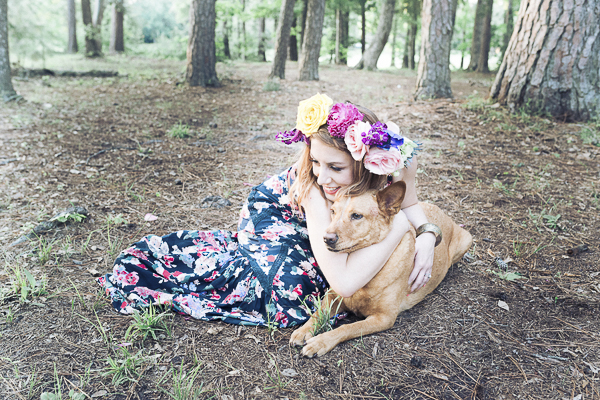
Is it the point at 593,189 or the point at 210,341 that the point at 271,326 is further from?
the point at 593,189

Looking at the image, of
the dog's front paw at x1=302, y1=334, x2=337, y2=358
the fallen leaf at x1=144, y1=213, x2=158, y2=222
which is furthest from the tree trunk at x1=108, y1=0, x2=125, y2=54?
the dog's front paw at x1=302, y1=334, x2=337, y2=358

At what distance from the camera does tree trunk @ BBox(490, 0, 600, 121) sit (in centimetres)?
613

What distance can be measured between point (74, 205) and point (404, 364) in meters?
3.85

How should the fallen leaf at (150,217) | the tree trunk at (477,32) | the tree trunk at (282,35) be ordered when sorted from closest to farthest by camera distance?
the fallen leaf at (150,217) → the tree trunk at (282,35) → the tree trunk at (477,32)

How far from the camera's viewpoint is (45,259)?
3.34 m

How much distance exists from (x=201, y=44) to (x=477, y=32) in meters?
13.2

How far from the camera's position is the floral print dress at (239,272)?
2.79m

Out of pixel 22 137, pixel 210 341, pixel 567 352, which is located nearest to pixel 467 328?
pixel 567 352

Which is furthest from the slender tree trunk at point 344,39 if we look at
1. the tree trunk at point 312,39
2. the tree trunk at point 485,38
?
the tree trunk at point 312,39

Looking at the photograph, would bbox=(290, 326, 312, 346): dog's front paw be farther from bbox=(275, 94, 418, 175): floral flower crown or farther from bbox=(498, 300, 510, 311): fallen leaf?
bbox=(498, 300, 510, 311): fallen leaf

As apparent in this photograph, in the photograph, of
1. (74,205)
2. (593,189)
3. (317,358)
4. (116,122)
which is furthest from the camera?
(116,122)

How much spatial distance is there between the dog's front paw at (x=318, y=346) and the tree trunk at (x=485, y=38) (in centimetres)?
1794

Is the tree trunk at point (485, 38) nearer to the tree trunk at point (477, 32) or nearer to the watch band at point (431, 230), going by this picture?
the tree trunk at point (477, 32)

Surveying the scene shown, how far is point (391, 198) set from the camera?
2.39 metres
